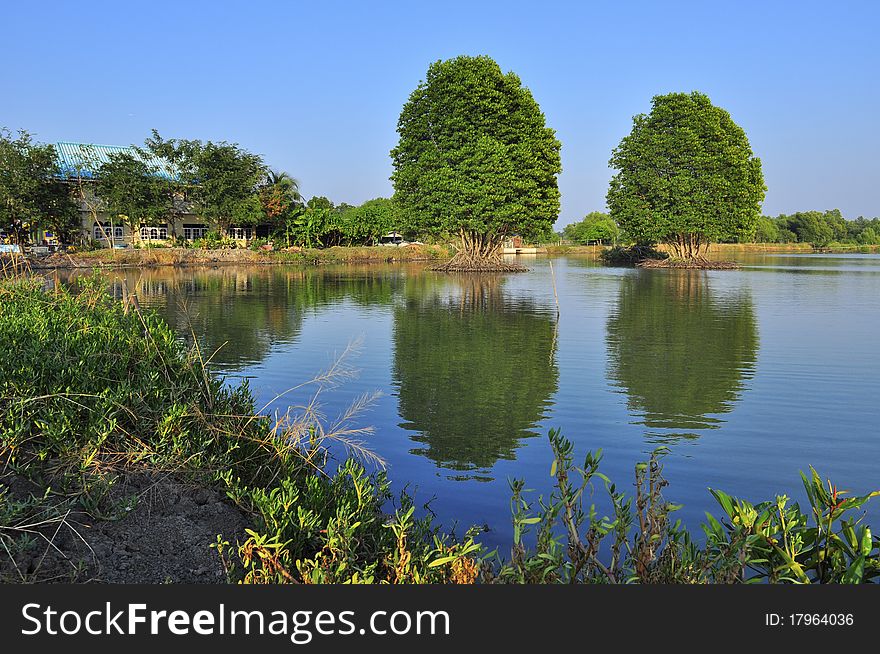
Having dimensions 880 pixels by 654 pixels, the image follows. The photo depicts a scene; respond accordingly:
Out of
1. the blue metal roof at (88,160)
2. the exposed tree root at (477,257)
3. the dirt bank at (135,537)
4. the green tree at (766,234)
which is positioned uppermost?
the blue metal roof at (88,160)

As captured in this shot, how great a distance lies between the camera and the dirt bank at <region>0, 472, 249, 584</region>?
14.0 ft

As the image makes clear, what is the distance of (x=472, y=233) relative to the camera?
53469 mm

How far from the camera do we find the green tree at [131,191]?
57938 millimetres

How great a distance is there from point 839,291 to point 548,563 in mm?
35762

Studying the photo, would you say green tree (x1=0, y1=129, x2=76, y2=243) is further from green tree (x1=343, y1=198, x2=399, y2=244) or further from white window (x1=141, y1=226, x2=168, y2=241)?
green tree (x1=343, y1=198, x2=399, y2=244)

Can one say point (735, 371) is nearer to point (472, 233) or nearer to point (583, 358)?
point (583, 358)

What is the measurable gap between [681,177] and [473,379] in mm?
52903

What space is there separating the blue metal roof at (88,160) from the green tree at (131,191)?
1.68 meters

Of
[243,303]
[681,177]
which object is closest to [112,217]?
[243,303]

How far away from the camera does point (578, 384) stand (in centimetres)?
1241

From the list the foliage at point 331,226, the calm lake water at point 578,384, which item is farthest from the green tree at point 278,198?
the calm lake water at point 578,384

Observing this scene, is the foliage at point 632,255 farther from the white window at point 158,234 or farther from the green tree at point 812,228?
the green tree at point 812,228

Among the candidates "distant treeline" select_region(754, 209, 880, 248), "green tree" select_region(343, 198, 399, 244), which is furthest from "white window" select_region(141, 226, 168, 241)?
"distant treeline" select_region(754, 209, 880, 248)

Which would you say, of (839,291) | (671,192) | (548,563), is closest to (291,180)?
(671,192)
